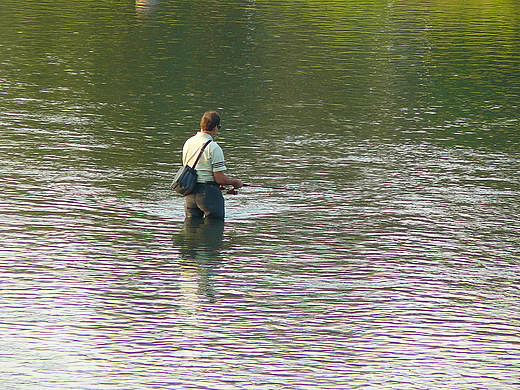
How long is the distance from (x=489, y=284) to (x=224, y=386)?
4144 mm

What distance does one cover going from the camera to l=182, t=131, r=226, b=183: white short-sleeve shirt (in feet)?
43.1

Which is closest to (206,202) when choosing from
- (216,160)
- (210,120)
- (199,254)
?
(216,160)

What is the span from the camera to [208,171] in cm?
1322

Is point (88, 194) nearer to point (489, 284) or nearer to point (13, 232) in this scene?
point (13, 232)

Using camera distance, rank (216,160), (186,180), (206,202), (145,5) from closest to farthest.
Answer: (186,180)
(216,160)
(206,202)
(145,5)

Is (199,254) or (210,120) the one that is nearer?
(199,254)

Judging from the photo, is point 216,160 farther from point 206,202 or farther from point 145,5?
point 145,5

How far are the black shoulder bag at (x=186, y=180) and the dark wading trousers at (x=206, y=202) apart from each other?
13cm

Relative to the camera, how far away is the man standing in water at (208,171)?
43.1 ft

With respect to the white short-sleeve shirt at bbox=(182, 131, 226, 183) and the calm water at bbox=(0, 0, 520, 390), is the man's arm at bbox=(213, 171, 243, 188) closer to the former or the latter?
the white short-sleeve shirt at bbox=(182, 131, 226, 183)

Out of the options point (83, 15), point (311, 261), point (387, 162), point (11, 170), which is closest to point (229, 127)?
point (387, 162)

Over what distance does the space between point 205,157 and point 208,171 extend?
190mm

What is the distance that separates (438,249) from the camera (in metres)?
12.5

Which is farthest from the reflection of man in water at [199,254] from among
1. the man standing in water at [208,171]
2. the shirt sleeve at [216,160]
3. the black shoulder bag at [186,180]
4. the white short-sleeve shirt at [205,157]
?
the shirt sleeve at [216,160]
